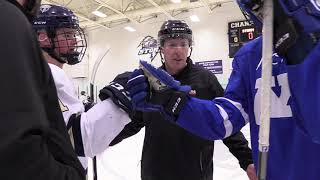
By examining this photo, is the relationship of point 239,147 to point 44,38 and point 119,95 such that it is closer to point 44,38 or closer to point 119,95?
point 119,95

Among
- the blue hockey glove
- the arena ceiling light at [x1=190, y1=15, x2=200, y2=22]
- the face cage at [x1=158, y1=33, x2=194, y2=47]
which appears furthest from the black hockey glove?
the arena ceiling light at [x1=190, y1=15, x2=200, y2=22]

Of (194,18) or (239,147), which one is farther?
(194,18)

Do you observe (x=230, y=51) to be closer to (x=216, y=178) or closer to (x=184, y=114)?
(x=216, y=178)

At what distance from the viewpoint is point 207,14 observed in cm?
1268

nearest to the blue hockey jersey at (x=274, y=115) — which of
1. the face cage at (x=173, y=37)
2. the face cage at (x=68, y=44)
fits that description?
the face cage at (x=68, y=44)

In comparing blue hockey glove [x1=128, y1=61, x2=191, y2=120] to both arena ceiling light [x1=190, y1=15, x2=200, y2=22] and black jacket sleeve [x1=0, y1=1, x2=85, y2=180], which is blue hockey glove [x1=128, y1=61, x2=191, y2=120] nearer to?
black jacket sleeve [x1=0, y1=1, x2=85, y2=180]

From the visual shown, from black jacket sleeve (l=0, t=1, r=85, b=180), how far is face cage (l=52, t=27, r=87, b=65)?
930 millimetres

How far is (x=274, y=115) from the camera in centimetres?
121

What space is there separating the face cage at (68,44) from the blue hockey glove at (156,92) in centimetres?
43

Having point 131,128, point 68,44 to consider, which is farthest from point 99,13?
point 68,44

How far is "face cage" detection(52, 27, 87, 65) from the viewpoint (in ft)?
5.07

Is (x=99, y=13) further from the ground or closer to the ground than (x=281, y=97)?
further from the ground

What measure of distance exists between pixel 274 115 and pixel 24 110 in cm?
89

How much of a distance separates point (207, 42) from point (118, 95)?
11621mm
